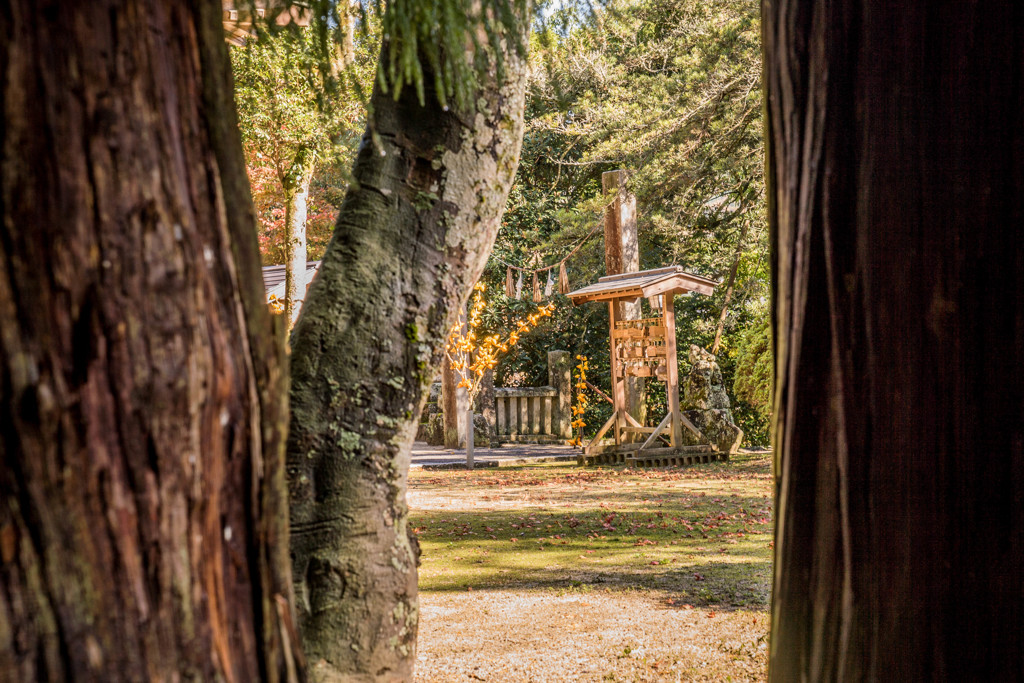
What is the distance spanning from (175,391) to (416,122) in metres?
1.59

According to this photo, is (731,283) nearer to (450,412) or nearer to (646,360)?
(646,360)

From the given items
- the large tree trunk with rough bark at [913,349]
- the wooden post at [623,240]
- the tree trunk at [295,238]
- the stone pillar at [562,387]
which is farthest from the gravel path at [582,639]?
the stone pillar at [562,387]

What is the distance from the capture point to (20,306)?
0.78 meters

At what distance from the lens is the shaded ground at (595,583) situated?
3566 millimetres

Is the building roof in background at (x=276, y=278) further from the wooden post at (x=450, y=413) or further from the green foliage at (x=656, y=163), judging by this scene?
the green foliage at (x=656, y=163)

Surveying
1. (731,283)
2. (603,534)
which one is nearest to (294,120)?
(603,534)

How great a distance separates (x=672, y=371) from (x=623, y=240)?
2497 millimetres

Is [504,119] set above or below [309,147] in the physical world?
below

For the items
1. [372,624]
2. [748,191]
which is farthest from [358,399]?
[748,191]

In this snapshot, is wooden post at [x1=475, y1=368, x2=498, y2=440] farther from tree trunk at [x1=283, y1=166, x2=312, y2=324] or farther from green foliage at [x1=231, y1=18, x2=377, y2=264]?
green foliage at [x1=231, y1=18, x2=377, y2=264]

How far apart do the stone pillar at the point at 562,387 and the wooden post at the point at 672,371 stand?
456cm

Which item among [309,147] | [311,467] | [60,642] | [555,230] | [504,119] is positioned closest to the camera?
[60,642]

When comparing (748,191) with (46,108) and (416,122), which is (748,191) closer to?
(416,122)

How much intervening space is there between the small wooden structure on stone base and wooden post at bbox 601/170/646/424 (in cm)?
48
